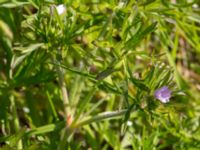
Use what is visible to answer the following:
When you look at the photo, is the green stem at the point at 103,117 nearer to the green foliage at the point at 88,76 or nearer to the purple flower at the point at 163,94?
the green foliage at the point at 88,76

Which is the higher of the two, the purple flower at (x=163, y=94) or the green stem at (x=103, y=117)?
the purple flower at (x=163, y=94)

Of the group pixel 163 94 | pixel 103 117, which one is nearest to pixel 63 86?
pixel 103 117

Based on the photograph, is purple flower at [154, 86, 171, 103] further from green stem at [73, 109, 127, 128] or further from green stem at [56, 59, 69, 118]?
green stem at [56, 59, 69, 118]

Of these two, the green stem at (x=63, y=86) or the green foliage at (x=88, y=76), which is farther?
the green stem at (x=63, y=86)

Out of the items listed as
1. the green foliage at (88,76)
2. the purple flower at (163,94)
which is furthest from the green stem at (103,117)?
the purple flower at (163,94)

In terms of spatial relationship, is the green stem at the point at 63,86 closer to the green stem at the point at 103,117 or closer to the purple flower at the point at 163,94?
the green stem at the point at 103,117

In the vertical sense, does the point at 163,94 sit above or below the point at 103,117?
above

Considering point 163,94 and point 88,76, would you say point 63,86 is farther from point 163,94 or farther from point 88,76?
point 163,94
